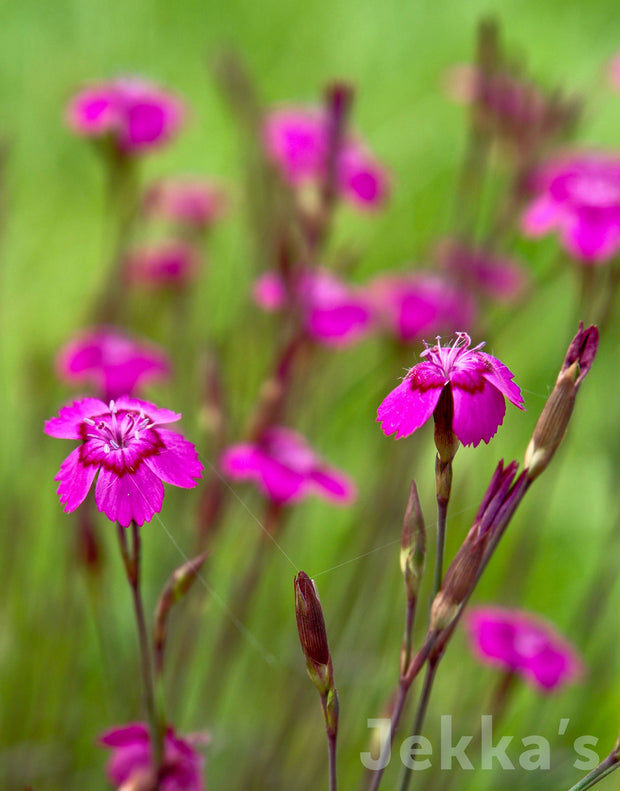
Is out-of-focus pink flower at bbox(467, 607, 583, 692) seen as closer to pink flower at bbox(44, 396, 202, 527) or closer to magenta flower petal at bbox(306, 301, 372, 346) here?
magenta flower petal at bbox(306, 301, 372, 346)

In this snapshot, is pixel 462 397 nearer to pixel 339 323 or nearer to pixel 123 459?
pixel 123 459

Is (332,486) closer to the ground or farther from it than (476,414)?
farther from it

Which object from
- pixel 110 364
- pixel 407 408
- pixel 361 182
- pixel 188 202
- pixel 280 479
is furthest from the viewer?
pixel 188 202

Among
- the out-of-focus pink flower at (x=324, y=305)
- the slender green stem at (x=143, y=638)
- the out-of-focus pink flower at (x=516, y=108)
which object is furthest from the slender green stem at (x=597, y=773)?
the out-of-focus pink flower at (x=516, y=108)

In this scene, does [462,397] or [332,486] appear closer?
[462,397]

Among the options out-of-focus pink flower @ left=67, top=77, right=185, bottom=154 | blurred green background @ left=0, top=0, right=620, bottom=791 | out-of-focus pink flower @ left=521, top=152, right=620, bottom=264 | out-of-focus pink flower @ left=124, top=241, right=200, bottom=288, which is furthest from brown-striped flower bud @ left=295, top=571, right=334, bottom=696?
out-of-focus pink flower @ left=124, top=241, right=200, bottom=288

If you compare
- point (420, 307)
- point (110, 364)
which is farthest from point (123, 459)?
point (420, 307)
